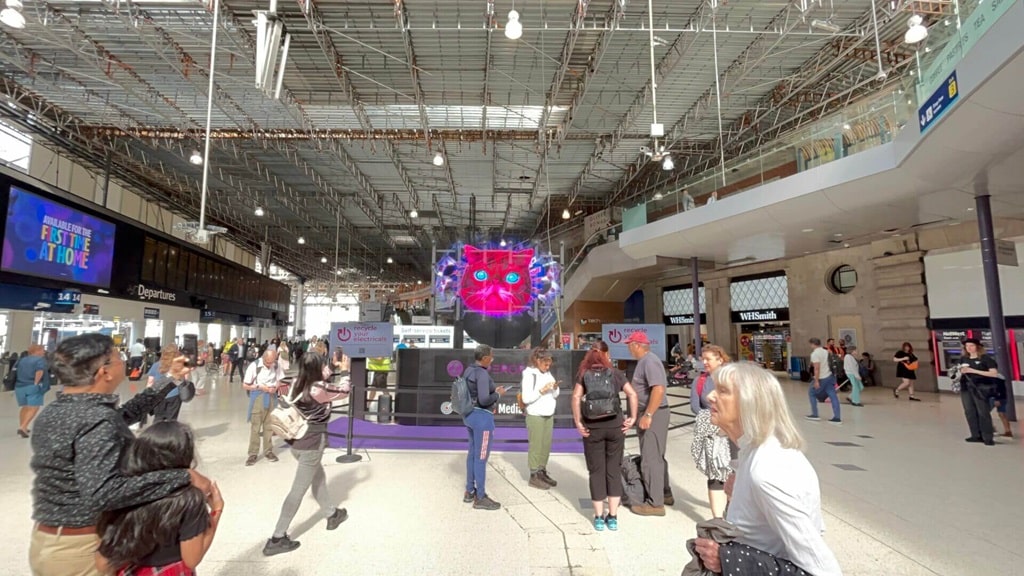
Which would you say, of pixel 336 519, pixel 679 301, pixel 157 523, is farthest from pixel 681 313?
pixel 157 523

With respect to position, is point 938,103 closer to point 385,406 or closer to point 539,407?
point 539,407

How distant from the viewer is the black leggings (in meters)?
3.46

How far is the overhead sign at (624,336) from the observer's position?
7125 millimetres

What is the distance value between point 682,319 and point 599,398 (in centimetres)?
1900

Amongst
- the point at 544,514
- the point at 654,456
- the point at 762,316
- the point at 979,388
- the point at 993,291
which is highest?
the point at 993,291

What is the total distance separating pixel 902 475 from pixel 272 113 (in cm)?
1340

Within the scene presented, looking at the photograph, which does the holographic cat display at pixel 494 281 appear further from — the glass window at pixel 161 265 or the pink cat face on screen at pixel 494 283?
the glass window at pixel 161 265

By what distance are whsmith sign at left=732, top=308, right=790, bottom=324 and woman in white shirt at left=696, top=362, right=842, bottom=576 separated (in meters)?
18.0

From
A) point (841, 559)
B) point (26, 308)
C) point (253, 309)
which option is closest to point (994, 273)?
point (841, 559)

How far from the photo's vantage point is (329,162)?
48.1 feet

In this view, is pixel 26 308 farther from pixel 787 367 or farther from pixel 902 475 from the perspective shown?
pixel 787 367

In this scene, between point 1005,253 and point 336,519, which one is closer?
point 336,519

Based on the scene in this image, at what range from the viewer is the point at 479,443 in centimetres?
398

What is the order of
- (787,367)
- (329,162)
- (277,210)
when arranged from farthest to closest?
1. (277,210)
2. (787,367)
3. (329,162)
